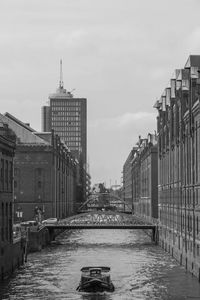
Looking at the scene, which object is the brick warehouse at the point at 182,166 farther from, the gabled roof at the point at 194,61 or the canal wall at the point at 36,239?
the canal wall at the point at 36,239

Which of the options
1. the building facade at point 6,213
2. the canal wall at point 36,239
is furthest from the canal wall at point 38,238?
the building facade at point 6,213

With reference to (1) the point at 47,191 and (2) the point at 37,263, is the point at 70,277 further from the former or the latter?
(1) the point at 47,191

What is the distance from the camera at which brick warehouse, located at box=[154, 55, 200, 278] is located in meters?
66.9

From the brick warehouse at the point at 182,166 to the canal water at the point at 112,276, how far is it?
106 inches

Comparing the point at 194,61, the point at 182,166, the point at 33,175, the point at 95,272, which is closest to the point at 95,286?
the point at 95,272

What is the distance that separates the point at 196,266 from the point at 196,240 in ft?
9.01

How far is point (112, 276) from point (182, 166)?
16650mm

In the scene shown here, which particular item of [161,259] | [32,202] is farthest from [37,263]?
[32,202]

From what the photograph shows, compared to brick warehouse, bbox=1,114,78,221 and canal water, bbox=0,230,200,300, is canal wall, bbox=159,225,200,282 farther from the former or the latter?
brick warehouse, bbox=1,114,78,221

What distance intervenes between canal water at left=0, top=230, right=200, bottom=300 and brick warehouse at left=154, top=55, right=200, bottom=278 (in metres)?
2.70

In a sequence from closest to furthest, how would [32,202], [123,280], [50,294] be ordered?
[50,294]
[123,280]
[32,202]

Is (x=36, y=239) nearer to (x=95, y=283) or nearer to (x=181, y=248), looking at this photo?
(x=181, y=248)

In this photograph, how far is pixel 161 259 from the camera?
8344cm

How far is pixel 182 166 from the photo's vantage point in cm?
7750
